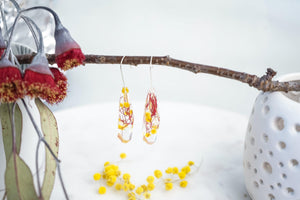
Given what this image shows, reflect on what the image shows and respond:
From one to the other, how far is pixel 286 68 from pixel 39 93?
90cm

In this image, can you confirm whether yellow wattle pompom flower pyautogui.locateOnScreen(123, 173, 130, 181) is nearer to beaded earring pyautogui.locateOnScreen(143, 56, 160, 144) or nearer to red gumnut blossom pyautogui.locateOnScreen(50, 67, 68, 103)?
beaded earring pyautogui.locateOnScreen(143, 56, 160, 144)

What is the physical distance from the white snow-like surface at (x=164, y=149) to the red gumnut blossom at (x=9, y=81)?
0.76ft

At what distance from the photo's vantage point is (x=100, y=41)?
48.7 inches

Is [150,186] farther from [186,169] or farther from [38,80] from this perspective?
[38,80]

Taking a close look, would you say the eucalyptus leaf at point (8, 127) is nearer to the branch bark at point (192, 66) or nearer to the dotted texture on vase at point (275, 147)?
the branch bark at point (192, 66)

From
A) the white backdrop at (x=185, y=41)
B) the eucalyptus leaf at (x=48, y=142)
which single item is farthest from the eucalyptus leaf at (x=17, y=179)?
the white backdrop at (x=185, y=41)

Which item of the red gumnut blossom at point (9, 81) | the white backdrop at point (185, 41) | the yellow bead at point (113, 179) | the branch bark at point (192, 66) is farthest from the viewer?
the white backdrop at point (185, 41)

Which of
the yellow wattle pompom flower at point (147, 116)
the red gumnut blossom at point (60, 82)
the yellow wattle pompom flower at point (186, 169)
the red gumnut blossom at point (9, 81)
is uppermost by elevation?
the red gumnut blossom at point (9, 81)

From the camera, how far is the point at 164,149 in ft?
2.21

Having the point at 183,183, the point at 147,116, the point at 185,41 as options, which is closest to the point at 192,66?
the point at 147,116

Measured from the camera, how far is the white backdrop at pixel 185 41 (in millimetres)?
1105

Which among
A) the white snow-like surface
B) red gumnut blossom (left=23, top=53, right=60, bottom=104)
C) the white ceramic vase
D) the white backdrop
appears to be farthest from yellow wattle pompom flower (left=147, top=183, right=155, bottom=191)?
the white backdrop

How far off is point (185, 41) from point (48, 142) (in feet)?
2.83

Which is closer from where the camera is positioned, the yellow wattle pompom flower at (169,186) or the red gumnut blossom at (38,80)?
the red gumnut blossom at (38,80)
